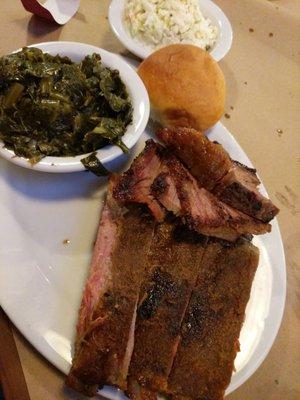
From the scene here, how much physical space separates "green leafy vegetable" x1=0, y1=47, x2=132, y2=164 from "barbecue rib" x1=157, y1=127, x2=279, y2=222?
0.91ft

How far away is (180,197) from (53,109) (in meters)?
0.73

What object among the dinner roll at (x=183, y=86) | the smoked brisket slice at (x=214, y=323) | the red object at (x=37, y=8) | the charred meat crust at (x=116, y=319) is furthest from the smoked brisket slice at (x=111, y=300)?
the red object at (x=37, y=8)

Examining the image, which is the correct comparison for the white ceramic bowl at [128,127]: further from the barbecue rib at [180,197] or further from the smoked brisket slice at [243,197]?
the smoked brisket slice at [243,197]

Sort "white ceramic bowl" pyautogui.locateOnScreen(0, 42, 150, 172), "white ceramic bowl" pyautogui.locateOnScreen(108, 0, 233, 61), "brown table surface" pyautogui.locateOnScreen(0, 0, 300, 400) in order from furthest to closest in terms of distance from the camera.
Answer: "white ceramic bowl" pyautogui.locateOnScreen(108, 0, 233, 61)
"brown table surface" pyautogui.locateOnScreen(0, 0, 300, 400)
"white ceramic bowl" pyautogui.locateOnScreen(0, 42, 150, 172)

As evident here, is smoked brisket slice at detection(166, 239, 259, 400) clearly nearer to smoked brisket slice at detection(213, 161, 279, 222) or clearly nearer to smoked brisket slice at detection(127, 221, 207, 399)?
smoked brisket slice at detection(127, 221, 207, 399)

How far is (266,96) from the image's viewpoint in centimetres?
309

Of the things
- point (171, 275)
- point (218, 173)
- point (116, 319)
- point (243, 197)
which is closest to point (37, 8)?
point (218, 173)

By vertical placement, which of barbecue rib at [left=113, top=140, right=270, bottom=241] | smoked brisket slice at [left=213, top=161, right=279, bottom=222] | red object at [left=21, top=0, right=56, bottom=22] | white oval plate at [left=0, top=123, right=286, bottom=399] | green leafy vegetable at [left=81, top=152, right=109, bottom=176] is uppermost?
smoked brisket slice at [left=213, top=161, right=279, bottom=222]

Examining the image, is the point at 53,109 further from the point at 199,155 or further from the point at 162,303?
the point at 162,303

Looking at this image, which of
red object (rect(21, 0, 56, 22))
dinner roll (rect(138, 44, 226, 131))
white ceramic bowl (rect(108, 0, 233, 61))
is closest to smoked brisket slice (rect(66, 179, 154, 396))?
dinner roll (rect(138, 44, 226, 131))

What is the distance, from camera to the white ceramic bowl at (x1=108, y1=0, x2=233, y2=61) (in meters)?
2.76

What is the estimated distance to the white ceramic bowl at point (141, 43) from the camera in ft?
9.07

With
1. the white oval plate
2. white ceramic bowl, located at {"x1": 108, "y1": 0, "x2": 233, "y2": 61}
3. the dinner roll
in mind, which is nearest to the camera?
the white oval plate

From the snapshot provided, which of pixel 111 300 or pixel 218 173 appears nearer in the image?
pixel 111 300
